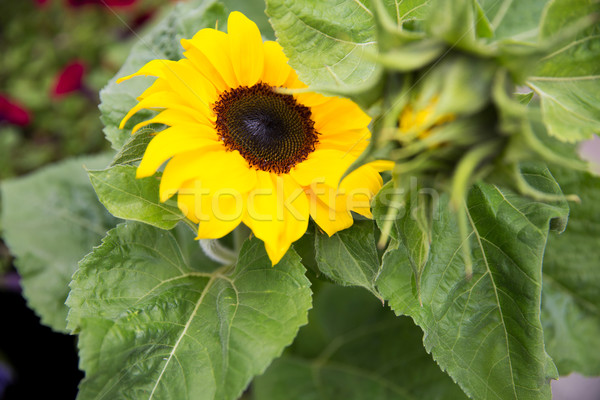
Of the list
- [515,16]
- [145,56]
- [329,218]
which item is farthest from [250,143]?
[515,16]

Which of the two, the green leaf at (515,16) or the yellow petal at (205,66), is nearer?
the yellow petal at (205,66)

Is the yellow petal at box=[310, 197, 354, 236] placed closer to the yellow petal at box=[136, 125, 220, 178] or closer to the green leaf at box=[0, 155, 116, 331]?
the yellow petal at box=[136, 125, 220, 178]

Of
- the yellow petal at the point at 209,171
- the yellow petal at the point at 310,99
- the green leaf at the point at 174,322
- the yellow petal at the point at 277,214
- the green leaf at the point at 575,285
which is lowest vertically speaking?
the green leaf at the point at 575,285

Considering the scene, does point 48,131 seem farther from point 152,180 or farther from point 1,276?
point 152,180

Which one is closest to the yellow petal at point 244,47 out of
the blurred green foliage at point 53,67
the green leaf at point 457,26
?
the green leaf at point 457,26

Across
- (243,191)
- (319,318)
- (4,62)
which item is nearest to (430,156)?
(243,191)

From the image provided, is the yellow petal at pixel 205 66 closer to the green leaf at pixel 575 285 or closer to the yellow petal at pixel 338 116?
the yellow petal at pixel 338 116

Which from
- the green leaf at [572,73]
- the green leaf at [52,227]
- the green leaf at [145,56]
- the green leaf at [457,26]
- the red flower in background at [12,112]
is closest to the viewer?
the green leaf at [457,26]
